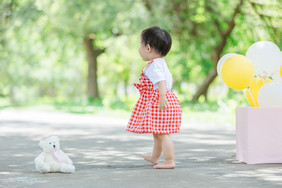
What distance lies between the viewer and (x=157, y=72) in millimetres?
5020

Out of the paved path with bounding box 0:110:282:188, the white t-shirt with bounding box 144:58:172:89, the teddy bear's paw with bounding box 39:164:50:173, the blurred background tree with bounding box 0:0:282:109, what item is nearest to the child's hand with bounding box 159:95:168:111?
the white t-shirt with bounding box 144:58:172:89

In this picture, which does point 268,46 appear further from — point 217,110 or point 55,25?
point 55,25

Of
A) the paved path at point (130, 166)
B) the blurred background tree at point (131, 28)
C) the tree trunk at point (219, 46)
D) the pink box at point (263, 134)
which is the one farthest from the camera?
the tree trunk at point (219, 46)

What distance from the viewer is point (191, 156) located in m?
6.05

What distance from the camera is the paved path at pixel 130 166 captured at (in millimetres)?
4199

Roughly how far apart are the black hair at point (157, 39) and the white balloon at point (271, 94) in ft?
3.85

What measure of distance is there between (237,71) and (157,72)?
3.31 ft

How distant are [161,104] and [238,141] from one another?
1.16m

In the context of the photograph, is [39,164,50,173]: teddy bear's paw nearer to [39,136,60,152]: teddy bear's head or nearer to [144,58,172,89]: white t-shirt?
[39,136,60,152]: teddy bear's head

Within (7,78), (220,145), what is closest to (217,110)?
(220,145)

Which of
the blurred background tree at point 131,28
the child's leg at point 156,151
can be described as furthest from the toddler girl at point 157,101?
the blurred background tree at point 131,28

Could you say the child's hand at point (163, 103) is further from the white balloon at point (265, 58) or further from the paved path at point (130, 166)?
the white balloon at point (265, 58)

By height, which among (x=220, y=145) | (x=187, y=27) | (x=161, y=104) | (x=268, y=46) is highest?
(x=187, y=27)

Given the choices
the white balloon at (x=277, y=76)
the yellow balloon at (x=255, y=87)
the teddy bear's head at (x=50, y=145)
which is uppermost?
the white balloon at (x=277, y=76)
